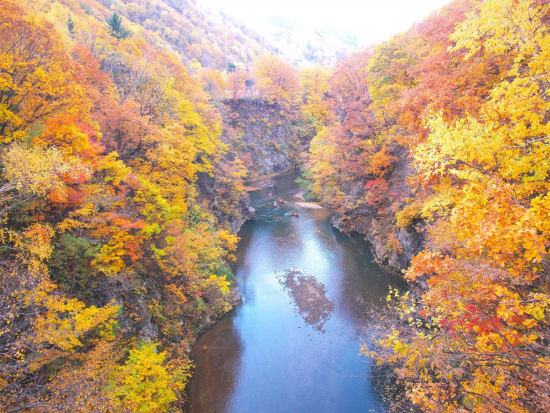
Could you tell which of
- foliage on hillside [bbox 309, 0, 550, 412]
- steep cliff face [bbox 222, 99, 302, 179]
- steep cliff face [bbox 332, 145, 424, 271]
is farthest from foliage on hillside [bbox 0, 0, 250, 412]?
steep cliff face [bbox 222, 99, 302, 179]

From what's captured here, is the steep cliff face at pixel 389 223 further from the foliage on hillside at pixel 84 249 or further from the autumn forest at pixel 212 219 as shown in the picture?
the foliage on hillside at pixel 84 249

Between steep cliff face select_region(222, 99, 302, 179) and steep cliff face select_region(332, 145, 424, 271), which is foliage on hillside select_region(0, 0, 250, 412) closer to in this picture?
steep cliff face select_region(332, 145, 424, 271)

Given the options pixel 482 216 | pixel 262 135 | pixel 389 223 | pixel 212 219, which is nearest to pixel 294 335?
pixel 212 219

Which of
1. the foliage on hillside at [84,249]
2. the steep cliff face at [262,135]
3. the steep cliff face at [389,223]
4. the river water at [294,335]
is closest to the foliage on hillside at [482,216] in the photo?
the steep cliff face at [389,223]

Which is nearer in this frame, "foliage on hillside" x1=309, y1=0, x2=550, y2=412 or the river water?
"foliage on hillside" x1=309, y1=0, x2=550, y2=412

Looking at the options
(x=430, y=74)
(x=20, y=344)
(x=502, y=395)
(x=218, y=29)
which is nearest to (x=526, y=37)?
(x=430, y=74)

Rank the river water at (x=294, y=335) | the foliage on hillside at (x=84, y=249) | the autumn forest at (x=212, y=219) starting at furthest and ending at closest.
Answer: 1. the river water at (x=294, y=335)
2. the foliage on hillside at (x=84, y=249)
3. the autumn forest at (x=212, y=219)
